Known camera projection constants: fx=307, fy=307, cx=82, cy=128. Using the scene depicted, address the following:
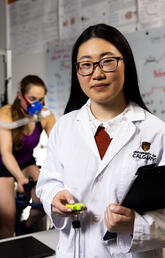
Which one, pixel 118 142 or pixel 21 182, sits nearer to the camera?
pixel 118 142

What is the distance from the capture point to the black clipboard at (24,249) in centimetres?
127

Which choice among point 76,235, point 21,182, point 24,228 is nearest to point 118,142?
point 76,235

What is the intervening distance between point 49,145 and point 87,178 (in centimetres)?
22

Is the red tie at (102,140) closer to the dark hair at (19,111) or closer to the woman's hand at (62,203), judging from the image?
the woman's hand at (62,203)

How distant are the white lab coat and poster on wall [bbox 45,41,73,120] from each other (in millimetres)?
2393

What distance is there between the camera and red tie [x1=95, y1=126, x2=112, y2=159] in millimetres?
979

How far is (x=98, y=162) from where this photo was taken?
0.94 meters

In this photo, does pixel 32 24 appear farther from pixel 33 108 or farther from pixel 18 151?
pixel 18 151

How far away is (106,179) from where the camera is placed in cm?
92

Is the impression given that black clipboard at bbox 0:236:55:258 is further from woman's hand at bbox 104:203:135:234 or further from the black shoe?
the black shoe

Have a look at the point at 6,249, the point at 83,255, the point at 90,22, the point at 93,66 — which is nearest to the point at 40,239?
the point at 6,249

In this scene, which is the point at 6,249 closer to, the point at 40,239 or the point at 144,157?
the point at 40,239

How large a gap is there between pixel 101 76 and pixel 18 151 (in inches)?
67.9

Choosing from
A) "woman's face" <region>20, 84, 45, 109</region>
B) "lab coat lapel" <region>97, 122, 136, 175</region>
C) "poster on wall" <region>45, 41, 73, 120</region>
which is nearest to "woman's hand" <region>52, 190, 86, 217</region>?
"lab coat lapel" <region>97, 122, 136, 175</region>
